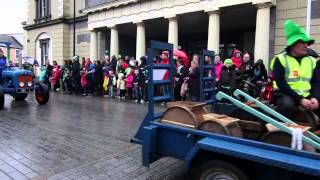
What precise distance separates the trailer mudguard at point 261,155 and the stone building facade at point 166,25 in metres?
9.96

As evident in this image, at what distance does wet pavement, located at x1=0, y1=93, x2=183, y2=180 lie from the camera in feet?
14.4

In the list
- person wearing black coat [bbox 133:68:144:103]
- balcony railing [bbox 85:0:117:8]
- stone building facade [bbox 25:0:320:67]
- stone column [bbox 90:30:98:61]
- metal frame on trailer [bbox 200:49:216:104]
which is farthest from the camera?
stone column [bbox 90:30:98:61]

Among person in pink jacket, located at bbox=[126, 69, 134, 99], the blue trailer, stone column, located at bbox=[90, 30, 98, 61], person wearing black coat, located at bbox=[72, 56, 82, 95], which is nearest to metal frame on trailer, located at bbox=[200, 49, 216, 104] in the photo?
the blue trailer

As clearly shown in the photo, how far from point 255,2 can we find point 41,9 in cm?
2053

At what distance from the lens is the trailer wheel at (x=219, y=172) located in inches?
122

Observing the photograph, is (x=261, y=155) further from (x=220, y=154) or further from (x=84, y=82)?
(x=84, y=82)

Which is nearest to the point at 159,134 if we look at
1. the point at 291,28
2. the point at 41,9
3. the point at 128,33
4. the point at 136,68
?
the point at 291,28

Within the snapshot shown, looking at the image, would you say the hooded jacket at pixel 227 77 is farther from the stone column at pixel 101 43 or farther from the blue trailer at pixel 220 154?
the stone column at pixel 101 43

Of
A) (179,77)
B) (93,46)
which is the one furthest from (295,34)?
(93,46)

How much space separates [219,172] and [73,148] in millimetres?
3239

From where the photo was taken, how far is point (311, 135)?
10.5ft

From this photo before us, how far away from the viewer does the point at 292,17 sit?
12203mm

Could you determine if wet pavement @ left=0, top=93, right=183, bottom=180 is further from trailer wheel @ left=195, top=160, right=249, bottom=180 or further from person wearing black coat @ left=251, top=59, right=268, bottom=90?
person wearing black coat @ left=251, top=59, right=268, bottom=90

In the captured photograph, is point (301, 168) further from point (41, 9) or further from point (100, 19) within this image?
point (41, 9)
